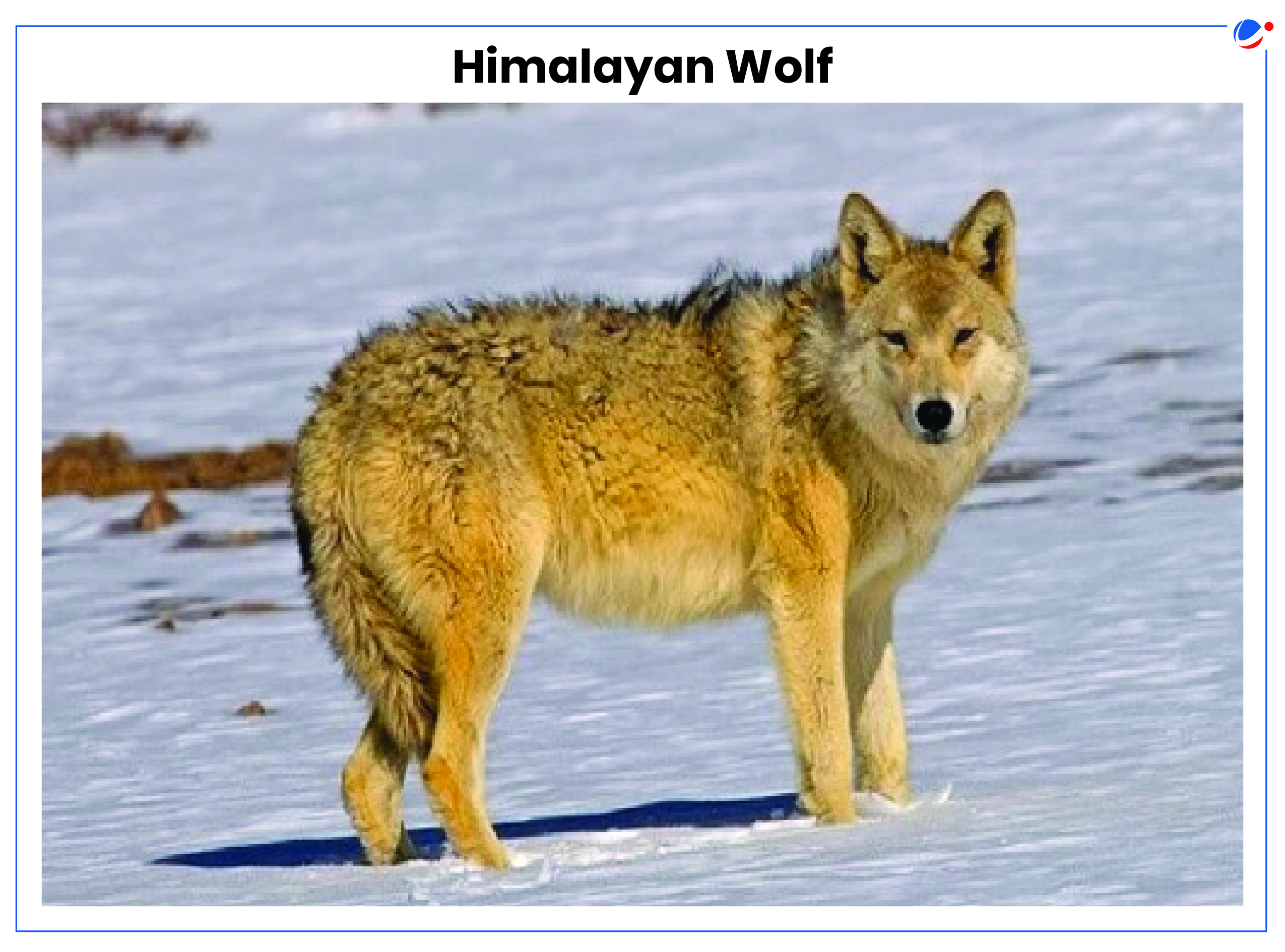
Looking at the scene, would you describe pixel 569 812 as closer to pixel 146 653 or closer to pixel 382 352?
pixel 382 352

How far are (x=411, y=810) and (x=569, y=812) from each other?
2.86ft

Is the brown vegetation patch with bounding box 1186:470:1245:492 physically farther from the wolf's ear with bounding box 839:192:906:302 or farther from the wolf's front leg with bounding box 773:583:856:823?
the wolf's front leg with bounding box 773:583:856:823

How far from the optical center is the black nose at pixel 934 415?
9.02 m

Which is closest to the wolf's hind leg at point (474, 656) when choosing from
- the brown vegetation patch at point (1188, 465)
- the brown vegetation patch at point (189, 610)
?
the brown vegetation patch at point (189, 610)

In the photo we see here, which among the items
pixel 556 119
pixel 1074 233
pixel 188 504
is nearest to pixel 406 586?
pixel 188 504

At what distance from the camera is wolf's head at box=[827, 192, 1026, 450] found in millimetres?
9141

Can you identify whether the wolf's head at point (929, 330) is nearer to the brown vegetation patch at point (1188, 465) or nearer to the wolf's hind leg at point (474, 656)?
the wolf's hind leg at point (474, 656)

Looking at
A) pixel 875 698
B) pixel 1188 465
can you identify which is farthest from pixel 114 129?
pixel 875 698

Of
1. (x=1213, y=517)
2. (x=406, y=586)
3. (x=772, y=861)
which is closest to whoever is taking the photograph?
(x=772, y=861)

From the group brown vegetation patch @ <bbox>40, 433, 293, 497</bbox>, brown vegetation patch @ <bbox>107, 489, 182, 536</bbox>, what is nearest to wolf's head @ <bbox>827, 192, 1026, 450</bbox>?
brown vegetation patch @ <bbox>107, 489, 182, 536</bbox>

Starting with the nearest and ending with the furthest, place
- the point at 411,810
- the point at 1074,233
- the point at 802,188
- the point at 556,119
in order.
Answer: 1. the point at 411,810
2. the point at 1074,233
3. the point at 802,188
4. the point at 556,119

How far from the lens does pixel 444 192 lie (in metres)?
30.6

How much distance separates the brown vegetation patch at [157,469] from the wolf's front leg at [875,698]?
1053 centimetres

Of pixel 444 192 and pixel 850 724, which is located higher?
pixel 444 192
